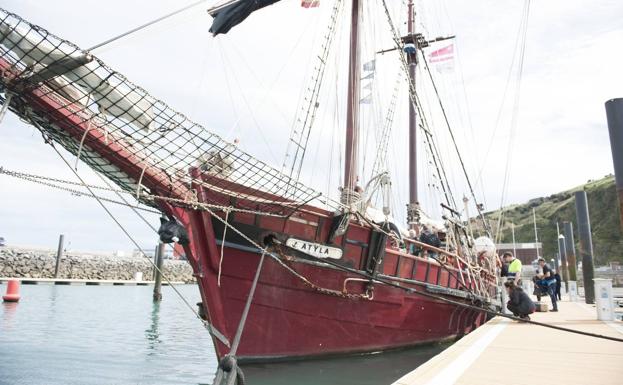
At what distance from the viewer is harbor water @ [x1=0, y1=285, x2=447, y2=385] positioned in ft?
23.5

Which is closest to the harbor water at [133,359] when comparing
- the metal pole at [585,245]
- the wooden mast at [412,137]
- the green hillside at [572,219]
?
the metal pole at [585,245]

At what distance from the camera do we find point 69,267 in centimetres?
4153

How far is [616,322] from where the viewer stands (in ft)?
27.7

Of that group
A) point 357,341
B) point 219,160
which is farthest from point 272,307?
point 219,160

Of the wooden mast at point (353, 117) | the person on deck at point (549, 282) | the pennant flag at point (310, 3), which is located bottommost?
the person on deck at point (549, 282)

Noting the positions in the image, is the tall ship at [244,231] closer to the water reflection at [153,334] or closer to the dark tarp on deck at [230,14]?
the dark tarp on deck at [230,14]

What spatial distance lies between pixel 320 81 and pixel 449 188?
4.48 m

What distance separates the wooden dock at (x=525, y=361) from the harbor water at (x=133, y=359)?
81.8 inches

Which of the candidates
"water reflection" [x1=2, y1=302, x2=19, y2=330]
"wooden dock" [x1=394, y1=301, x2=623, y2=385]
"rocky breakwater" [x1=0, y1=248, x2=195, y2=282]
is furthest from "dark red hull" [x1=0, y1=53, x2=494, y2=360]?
"rocky breakwater" [x1=0, y1=248, x2=195, y2=282]

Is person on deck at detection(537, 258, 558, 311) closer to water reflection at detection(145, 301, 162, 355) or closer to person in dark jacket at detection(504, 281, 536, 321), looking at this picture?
person in dark jacket at detection(504, 281, 536, 321)

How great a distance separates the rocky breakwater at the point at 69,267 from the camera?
36500 millimetres

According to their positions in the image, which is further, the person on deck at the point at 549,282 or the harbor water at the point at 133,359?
the person on deck at the point at 549,282

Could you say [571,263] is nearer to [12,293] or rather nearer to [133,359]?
[133,359]

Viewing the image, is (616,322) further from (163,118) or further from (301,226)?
(163,118)
